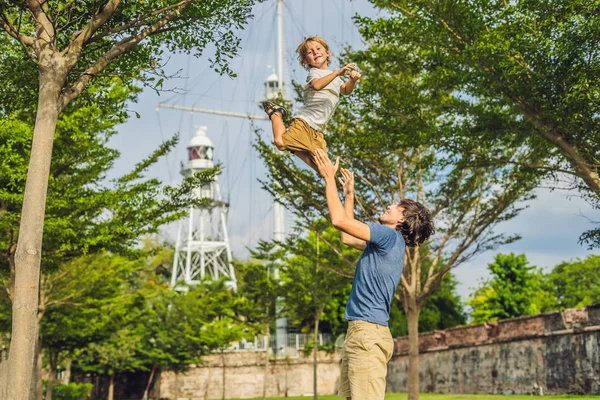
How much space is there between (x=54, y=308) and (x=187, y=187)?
11689mm

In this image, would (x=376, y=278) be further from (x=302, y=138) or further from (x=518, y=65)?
(x=518, y=65)

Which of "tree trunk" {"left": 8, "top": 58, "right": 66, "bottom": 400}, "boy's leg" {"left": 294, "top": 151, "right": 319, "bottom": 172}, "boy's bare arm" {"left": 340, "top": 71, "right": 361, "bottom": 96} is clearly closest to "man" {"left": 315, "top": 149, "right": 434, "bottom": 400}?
"boy's leg" {"left": 294, "top": 151, "right": 319, "bottom": 172}

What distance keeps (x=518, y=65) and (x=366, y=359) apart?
37.0 feet

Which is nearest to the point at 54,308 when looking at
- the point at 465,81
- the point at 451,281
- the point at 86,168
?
the point at 86,168

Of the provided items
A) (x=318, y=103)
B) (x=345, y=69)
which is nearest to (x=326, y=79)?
(x=345, y=69)

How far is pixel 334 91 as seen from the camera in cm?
621

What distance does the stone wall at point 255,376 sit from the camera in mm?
48938

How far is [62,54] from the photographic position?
372 inches

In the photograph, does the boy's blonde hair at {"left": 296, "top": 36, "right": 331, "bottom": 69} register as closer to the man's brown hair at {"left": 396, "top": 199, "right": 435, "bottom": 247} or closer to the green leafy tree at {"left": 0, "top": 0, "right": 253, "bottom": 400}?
the man's brown hair at {"left": 396, "top": 199, "right": 435, "bottom": 247}

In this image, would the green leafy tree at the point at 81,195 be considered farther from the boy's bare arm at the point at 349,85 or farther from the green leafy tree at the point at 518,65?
the boy's bare arm at the point at 349,85

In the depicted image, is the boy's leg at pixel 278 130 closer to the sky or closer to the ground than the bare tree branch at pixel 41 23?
closer to the ground

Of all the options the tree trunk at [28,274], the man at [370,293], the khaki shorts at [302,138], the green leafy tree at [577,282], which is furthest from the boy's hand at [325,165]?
the green leafy tree at [577,282]

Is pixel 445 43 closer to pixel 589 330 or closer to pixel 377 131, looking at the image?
pixel 377 131

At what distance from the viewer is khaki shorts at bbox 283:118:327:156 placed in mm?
5863
